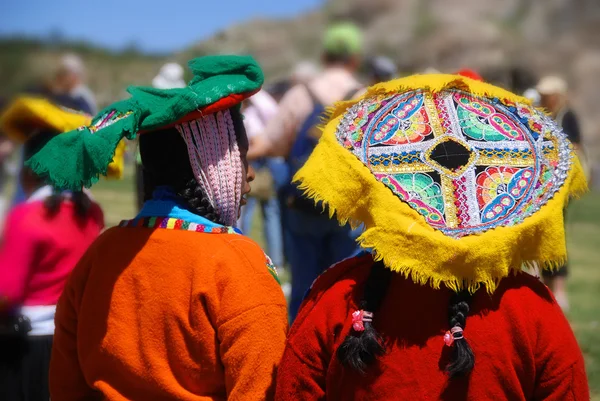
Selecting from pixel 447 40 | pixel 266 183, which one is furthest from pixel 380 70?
pixel 447 40

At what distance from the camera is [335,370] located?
1927 millimetres

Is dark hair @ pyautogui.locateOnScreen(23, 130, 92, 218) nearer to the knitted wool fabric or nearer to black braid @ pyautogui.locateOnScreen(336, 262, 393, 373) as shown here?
the knitted wool fabric

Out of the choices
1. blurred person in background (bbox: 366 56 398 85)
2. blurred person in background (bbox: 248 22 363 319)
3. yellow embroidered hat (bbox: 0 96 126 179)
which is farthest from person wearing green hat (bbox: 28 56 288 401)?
blurred person in background (bbox: 366 56 398 85)

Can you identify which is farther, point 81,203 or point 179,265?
point 81,203

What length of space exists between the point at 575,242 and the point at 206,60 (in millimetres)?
10527

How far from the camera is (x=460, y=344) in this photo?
181 centimetres

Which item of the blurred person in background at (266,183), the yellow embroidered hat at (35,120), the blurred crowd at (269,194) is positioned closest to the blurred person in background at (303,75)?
the blurred crowd at (269,194)

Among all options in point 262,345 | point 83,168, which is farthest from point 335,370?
point 83,168

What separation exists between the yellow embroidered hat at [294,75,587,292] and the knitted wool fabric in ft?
1.11

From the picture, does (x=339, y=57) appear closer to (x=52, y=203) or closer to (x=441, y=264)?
(x=52, y=203)

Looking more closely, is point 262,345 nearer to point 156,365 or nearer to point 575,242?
point 156,365

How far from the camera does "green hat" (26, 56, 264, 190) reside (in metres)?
1.96

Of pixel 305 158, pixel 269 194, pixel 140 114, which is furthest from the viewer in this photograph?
pixel 269 194

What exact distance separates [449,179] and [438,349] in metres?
0.39
